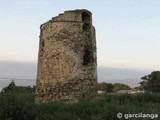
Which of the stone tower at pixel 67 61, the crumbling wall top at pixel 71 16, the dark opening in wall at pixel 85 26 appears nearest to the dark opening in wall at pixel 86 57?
the stone tower at pixel 67 61

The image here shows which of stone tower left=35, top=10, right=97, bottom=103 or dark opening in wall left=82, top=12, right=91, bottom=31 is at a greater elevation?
dark opening in wall left=82, top=12, right=91, bottom=31

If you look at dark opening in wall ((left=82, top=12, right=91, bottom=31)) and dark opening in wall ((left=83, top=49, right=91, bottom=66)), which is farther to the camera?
dark opening in wall ((left=82, top=12, right=91, bottom=31))

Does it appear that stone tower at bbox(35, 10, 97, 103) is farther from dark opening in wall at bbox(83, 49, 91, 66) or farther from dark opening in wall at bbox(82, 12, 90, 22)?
dark opening in wall at bbox(82, 12, 90, 22)

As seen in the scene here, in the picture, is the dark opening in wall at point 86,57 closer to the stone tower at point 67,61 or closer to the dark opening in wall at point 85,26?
the stone tower at point 67,61

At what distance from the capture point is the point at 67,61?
51.5ft

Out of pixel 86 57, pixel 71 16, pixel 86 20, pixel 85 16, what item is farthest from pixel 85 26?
pixel 86 57

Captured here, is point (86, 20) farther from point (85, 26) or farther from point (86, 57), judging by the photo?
point (86, 57)

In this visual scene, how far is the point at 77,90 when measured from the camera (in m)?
15.6

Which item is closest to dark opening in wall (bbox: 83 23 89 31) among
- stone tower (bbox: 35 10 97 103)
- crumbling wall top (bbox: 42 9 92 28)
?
stone tower (bbox: 35 10 97 103)

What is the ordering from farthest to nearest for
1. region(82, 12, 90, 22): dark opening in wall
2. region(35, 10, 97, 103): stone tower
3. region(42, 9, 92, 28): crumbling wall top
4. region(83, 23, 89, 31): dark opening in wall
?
region(82, 12, 90, 22): dark opening in wall < region(83, 23, 89, 31): dark opening in wall < region(42, 9, 92, 28): crumbling wall top < region(35, 10, 97, 103): stone tower

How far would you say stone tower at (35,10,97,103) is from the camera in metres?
15.6

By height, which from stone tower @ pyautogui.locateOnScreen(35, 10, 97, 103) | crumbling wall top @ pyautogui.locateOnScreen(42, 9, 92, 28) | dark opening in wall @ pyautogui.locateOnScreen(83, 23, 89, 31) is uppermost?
crumbling wall top @ pyautogui.locateOnScreen(42, 9, 92, 28)

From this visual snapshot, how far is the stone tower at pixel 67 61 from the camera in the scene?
15594 millimetres

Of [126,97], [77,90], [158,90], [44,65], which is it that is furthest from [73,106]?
[158,90]
